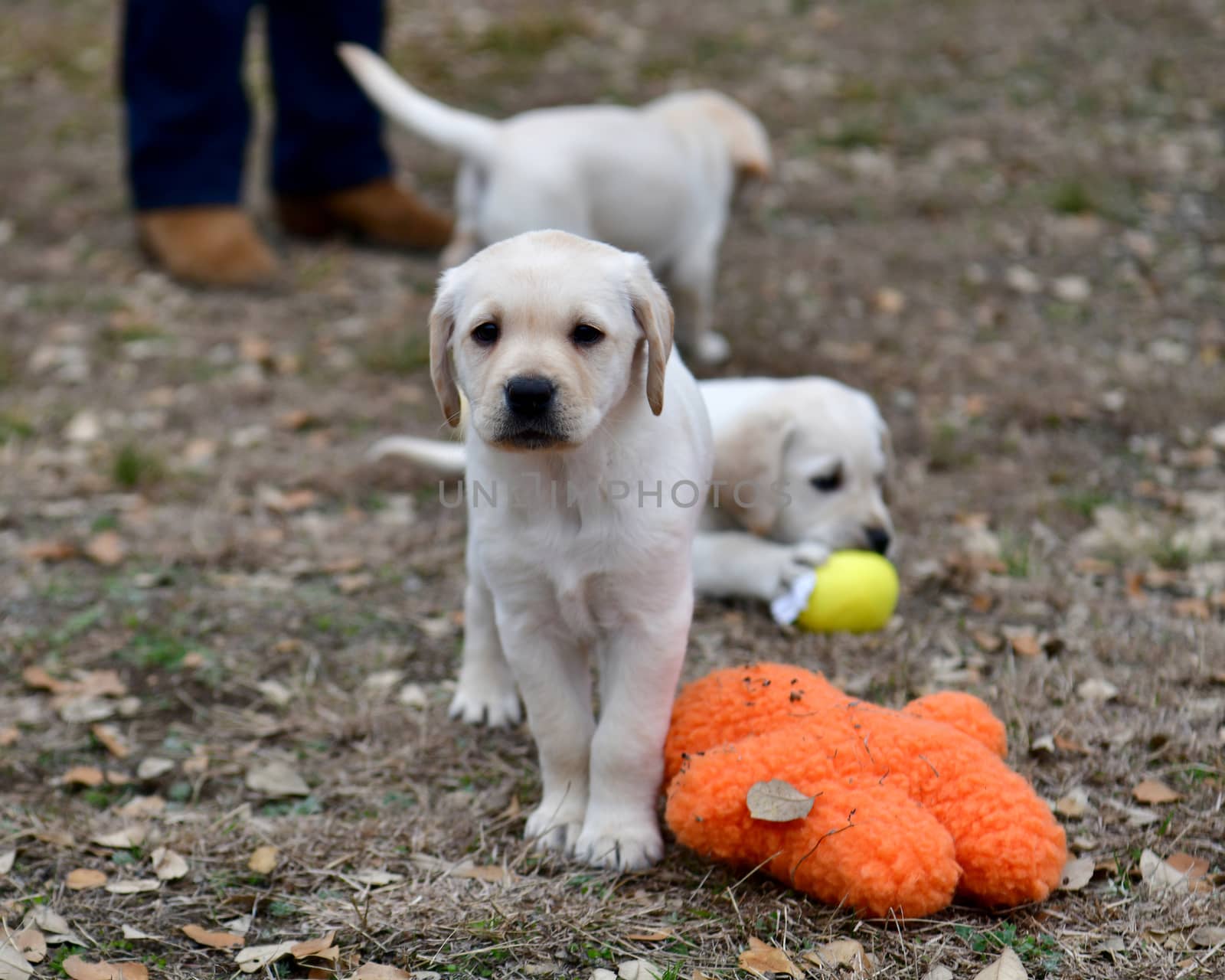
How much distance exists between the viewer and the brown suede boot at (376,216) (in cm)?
613

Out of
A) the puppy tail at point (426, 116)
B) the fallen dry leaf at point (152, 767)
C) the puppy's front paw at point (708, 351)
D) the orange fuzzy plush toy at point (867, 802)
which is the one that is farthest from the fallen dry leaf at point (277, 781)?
the puppy's front paw at point (708, 351)

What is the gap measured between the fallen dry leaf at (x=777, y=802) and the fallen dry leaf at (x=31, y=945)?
3.99 feet

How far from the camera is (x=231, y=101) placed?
18.4 feet

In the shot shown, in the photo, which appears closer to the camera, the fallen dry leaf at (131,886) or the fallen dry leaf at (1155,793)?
the fallen dry leaf at (131,886)

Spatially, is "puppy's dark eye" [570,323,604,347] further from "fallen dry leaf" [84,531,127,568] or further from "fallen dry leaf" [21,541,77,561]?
"fallen dry leaf" [21,541,77,561]

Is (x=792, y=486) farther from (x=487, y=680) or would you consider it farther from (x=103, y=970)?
(x=103, y=970)

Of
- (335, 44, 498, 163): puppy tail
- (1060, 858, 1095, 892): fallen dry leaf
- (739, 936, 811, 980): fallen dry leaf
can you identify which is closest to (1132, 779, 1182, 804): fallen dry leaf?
(1060, 858, 1095, 892): fallen dry leaf

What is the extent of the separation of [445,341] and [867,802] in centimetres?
111

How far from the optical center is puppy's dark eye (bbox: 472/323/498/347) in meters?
2.16

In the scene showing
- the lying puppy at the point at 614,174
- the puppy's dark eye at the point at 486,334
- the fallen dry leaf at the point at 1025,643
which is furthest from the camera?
the lying puppy at the point at 614,174

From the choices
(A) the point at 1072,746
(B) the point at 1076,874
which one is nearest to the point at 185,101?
(A) the point at 1072,746

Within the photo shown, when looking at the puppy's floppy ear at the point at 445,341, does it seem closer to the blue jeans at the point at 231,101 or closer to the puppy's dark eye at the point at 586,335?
the puppy's dark eye at the point at 586,335

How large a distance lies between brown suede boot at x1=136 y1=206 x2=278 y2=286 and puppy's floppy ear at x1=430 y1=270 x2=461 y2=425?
3672 mm

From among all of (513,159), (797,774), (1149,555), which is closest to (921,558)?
(1149,555)
